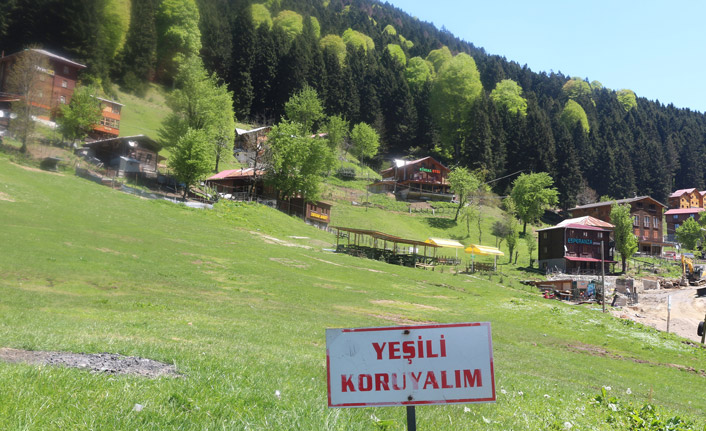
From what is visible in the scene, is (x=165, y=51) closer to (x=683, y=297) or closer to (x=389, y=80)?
(x=389, y=80)

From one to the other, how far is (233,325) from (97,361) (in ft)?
28.3

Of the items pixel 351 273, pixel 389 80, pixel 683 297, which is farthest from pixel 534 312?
pixel 389 80

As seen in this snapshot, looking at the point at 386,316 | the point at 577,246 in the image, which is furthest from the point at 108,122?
the point at 577,246

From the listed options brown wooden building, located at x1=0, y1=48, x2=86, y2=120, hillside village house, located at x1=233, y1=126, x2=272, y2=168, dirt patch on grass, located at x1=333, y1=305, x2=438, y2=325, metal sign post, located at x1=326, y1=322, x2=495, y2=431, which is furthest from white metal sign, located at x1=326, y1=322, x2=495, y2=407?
hillside village house, located at x1=233, y1=126, x2=272, y2=168

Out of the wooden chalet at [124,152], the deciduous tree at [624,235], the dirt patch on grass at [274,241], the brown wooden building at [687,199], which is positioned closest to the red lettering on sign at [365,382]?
the dirt patch on grass at [274,241]

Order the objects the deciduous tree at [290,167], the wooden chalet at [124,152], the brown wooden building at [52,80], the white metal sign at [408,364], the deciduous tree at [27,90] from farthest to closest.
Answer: the brown wooden building at [52,80] < the deciduous tree at [290,167] < the wooden chalet at [124,152] < the deciduous tree at [27,90] < the white metal sign at [408,364]

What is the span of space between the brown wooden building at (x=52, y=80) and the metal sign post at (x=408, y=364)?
8404cm

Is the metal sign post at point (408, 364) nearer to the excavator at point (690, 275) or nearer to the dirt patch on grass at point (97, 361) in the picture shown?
the dirt patch on grass at point (97, 361)

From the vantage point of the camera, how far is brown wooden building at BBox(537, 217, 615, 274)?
69.5m

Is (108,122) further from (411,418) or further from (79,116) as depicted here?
(411,418)

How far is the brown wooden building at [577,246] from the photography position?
6950 cm

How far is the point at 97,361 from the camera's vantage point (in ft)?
23.7

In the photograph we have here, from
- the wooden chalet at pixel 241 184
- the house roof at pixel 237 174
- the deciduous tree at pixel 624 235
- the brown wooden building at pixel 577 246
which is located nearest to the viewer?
the deciduous tree at pixel 624 235

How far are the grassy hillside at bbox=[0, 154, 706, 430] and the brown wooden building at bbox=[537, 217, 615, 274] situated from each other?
26.5 meters
